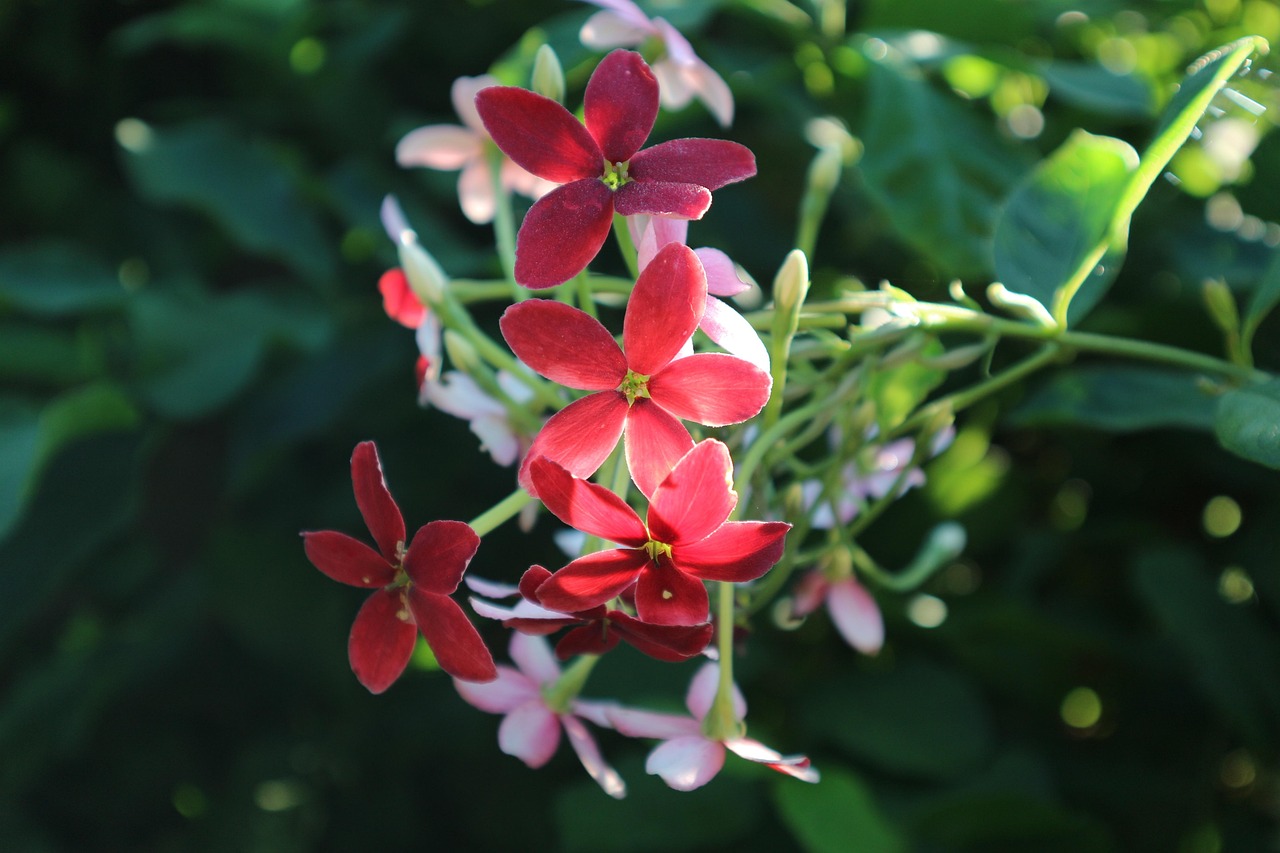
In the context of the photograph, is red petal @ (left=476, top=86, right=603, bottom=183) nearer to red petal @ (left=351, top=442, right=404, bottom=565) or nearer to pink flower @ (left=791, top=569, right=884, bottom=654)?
red petal @ (left=351, top=442, right=404, bottom=565)

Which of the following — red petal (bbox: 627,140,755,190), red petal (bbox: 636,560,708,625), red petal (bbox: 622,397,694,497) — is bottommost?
red petal (bbox: 636,560,708,625)

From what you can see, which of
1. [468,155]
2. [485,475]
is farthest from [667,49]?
[485,475]

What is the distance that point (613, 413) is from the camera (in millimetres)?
350

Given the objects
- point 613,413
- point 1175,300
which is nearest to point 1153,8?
point 1175,300

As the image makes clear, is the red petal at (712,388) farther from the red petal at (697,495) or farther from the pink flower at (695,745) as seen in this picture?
the pink flower at (695,745)

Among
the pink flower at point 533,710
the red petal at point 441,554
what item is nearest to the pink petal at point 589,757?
the pink flower at point 533,710

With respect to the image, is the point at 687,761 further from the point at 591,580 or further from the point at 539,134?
the point at 539,134

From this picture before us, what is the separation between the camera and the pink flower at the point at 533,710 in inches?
17.0

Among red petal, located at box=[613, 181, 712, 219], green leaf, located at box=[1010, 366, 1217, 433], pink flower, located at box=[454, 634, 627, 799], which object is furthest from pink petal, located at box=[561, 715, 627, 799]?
green leaf, located at box=[1010, 366, 1217, 433]

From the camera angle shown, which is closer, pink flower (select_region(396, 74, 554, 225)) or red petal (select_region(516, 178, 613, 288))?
red petal (select_region(516, 178, 613, 288))

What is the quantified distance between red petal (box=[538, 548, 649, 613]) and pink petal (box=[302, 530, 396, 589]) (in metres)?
0.09

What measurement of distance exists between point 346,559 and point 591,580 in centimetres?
11

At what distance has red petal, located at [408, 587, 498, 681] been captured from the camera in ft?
1.20

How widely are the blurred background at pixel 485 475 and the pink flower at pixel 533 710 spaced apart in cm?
26
